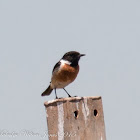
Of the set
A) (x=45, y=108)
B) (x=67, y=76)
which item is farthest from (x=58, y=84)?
(x=45, y=108)

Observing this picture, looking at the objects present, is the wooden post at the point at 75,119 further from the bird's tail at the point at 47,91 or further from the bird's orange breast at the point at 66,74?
the bird's tail at the point at 47,91

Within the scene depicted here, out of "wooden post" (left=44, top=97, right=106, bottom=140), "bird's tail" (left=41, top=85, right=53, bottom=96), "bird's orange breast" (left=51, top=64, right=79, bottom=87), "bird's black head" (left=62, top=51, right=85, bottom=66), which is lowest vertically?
"wooden post" (left=44, top=97, right=106, bottom=140)

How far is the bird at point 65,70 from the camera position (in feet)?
37.2

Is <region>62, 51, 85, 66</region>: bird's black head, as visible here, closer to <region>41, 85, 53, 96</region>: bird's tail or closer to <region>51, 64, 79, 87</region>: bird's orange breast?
<region>51, 64, 79, 87</region>: bird's orange breast

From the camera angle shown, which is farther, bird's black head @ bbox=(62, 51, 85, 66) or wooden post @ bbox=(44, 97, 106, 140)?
bird's black head @ bbox=(62, 51, 85, 66)

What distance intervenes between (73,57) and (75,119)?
206 inches

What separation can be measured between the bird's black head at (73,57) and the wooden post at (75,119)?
4.76 meters

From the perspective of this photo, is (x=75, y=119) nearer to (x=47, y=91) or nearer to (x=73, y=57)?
(x=73, y=57)

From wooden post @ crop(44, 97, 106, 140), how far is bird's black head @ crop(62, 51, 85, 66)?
15.6 feet

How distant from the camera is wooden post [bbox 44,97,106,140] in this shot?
6.41 meters

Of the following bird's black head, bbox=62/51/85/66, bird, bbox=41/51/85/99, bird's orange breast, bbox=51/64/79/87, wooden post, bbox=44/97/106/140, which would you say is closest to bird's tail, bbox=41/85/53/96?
bird, bbox=41/51/85/99

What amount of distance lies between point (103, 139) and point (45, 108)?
37.8 inches

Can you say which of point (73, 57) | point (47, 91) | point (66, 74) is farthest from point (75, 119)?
point (47, 91)

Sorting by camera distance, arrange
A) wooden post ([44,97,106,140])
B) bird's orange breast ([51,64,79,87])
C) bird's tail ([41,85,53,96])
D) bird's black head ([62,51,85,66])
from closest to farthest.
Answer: wooden post ([44,97,106,140])
bird's orange breast ([51,64,79,87])
bird's black head ([62,51,85,66])
bird's tail ([41,85,53,96])
